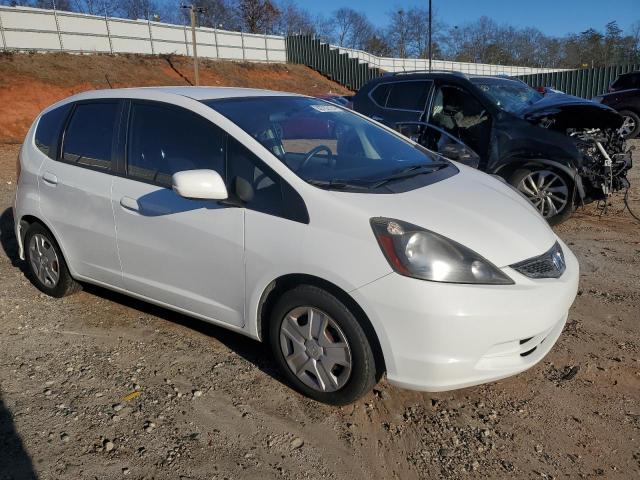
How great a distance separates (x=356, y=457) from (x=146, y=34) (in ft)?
104

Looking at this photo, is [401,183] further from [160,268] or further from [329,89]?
[329,89]

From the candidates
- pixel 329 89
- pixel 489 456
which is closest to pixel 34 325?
pixel 489 456

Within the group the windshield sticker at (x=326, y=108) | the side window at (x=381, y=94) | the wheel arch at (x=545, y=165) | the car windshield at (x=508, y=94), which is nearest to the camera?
the windshield sticker at (x=326, y=108)

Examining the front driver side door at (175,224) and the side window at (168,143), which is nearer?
the front driver side door at (175,224)

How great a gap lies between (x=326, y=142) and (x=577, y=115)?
3824 mm

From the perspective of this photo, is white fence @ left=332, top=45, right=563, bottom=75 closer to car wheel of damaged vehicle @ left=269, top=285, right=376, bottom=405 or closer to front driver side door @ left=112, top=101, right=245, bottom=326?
front driver side door @ left=112, top=101, right=245, bottom=326

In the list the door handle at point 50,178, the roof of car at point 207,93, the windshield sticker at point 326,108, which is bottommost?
the door handle at point 50,178

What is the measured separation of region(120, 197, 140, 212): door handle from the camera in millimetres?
3418

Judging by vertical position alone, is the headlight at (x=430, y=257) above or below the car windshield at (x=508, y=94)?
below

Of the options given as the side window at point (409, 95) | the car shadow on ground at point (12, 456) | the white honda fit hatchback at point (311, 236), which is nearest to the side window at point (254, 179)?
the white honda fit hatchback at point (311, 236)

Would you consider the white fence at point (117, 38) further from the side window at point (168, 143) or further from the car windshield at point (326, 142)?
the car windshield at point (326, 142)

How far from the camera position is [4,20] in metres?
23.5

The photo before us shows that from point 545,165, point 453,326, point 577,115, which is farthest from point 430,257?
point 577,115

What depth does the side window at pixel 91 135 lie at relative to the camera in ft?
12.3
